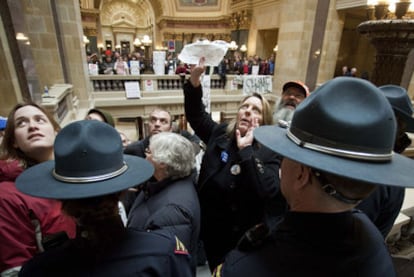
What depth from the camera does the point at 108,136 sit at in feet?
3.43

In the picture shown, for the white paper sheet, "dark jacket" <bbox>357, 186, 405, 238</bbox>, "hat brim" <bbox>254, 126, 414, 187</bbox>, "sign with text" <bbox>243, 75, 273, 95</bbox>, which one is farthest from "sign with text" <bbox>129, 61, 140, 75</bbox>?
"hat brim" <bbox>254, 126, 414, 187</bbox>

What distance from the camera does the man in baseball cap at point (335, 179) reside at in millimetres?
666

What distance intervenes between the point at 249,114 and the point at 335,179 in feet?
3.96

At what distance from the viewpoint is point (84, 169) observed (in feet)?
3.12

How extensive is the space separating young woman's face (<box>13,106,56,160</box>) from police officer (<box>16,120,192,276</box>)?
2.16ft

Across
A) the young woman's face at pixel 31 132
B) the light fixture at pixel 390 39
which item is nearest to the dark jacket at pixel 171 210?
the young woman's face at pixel 31 132

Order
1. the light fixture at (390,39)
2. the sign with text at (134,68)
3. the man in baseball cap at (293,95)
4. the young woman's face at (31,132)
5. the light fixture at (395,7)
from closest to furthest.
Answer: the young woman's face at (31,132) → the light fixture at (390,39) → the man in baseball cap at (293,95) → the light fixture at (395,7) → the sign with text at (134,68)

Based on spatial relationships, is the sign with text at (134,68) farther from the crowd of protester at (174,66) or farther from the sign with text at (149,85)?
the sign with text at (149,85)

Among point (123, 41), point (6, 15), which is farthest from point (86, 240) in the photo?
point (123, 41)

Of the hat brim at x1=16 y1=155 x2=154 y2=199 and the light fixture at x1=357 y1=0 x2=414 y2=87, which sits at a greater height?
the light fixture at x1=357 y1=0 x2=414 y2=87

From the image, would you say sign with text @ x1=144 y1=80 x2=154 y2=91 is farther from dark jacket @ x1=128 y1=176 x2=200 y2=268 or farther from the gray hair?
dark jacket @ x1=128 y1=176 x2=200 y2=268

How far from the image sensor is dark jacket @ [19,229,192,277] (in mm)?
876

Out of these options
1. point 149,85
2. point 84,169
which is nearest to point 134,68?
point 149,85

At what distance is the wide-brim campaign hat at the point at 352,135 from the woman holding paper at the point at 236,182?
721mm
